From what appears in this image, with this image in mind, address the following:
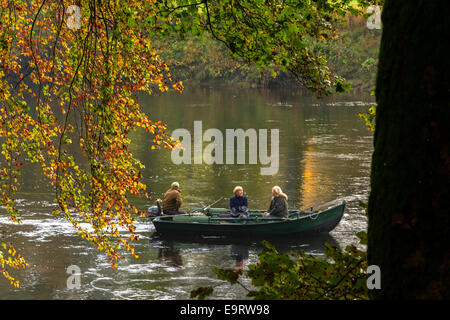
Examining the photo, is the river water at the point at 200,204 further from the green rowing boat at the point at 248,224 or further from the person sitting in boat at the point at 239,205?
the person sitting in boat at the point at 239,205

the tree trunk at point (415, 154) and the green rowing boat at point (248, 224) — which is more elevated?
the tree trunk at point (415, 154)

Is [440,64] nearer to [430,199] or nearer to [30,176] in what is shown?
[430,199]

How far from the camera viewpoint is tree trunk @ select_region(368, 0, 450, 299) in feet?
10.2

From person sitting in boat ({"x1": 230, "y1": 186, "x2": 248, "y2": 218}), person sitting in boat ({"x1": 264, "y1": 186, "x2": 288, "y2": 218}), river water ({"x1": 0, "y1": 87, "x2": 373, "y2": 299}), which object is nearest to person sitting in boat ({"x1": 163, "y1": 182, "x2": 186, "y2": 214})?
river water ({"x1": 0, "y1": 87, "x2": 373, "y2": 299})

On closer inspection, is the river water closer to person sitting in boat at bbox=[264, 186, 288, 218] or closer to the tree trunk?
person sitting in boat at bbox=[264, 186, 288, 218]

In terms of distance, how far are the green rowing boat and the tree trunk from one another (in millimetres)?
18301

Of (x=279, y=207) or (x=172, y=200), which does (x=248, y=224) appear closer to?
(x=279, y=207)

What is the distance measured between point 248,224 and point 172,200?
259 cm

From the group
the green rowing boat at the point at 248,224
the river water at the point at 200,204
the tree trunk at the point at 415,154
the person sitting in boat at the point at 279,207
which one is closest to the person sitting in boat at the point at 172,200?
the green rowing boat at the point at 248,224

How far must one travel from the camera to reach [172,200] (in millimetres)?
22156

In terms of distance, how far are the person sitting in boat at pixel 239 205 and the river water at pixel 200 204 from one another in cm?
86

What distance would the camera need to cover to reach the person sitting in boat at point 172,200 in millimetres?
22016

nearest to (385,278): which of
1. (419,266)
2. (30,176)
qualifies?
(419,266)

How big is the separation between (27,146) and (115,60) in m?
1.60
